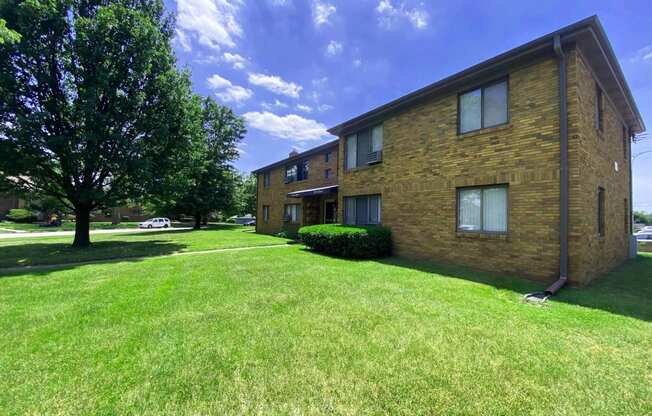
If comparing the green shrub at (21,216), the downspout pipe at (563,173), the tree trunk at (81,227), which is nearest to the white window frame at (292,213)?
the tree trunk at (81,227)

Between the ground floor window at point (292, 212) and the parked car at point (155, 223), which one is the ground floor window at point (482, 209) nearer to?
the ground floor window at point (292, 212)

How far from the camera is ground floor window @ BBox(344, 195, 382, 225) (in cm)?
1131

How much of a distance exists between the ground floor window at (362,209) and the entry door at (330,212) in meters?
3.20

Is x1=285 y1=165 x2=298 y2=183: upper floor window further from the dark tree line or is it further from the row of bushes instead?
the row of bushes

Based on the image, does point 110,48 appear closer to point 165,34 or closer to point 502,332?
point 165,34

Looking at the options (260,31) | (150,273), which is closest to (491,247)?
(150,273)

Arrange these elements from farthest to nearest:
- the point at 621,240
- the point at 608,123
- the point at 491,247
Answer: the point at 621,240 → the point at 608,123 → the point at 491,247

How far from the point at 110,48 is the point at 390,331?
15.9 metres

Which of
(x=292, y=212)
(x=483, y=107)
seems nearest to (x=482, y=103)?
(x=483, y=107)

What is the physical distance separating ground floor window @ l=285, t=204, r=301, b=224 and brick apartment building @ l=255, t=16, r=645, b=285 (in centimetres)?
859

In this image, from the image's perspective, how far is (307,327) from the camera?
3.90 metres

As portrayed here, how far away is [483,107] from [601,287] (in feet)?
17.7

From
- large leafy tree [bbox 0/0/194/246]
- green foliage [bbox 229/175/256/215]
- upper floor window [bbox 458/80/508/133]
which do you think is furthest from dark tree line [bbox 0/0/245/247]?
green foliage [bbox 229/175/256/215]

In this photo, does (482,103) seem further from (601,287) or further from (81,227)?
(81,227)
